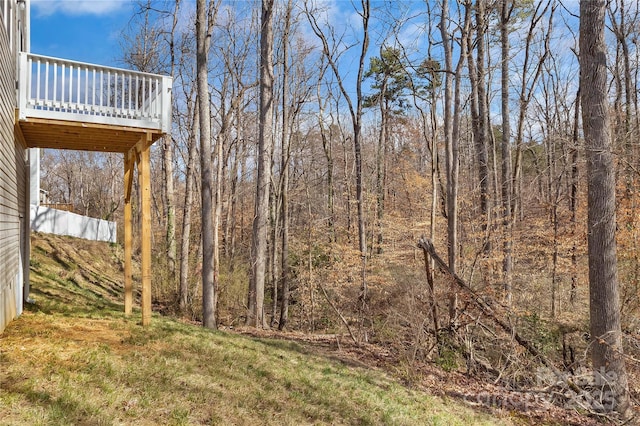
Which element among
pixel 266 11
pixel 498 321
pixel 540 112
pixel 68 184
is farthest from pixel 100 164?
pixel 498 321

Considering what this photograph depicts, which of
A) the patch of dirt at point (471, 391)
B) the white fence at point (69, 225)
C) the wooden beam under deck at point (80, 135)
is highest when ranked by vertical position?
the wooden beam under deck at point (80, 135)

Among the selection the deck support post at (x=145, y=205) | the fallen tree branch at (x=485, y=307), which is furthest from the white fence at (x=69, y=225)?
the fallen tree branch at (x=485, y=307)

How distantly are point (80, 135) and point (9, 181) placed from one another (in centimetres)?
132

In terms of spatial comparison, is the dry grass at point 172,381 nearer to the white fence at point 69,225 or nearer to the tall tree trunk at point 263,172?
the tall tree trunk at point 263,172

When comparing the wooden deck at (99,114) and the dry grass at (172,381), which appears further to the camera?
the wooden deck at (99,114)

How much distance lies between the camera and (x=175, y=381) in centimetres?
502

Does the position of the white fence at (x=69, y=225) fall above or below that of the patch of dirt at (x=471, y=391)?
above

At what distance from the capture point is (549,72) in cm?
1870

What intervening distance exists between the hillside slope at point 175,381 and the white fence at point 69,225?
891cm

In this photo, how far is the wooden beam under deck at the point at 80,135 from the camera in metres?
6.40

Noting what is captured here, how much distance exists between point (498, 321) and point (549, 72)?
49.2 ft

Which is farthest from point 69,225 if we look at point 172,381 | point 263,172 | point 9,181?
point 172,381

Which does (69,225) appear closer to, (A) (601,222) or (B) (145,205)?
(B) (145,205)

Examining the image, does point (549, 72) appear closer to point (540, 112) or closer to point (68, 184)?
point (540, 112)
